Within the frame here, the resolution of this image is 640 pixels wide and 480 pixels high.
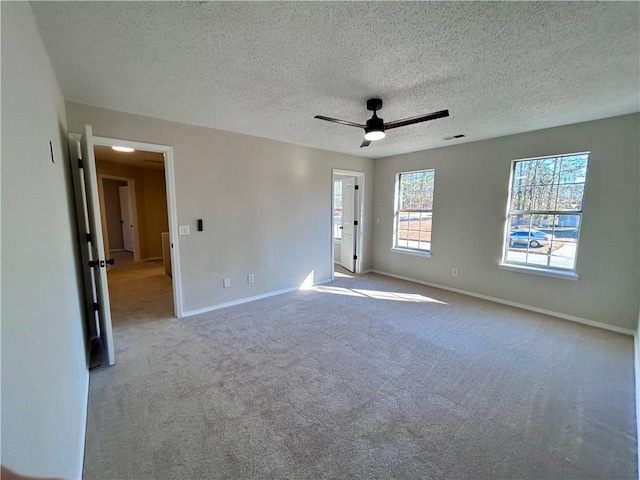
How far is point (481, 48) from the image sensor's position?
1.81 meters

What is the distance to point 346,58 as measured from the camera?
193cm

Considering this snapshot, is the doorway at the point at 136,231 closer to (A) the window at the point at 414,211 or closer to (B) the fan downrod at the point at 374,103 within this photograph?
(B) the fan downrod at the point at 374,103

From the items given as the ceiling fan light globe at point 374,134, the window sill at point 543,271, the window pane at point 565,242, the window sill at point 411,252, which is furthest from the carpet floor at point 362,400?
the ceiling fan light globe at point 374,134

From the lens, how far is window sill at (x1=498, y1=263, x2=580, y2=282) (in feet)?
11.4

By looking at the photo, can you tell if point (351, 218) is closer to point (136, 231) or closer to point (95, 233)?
point (95, 233)

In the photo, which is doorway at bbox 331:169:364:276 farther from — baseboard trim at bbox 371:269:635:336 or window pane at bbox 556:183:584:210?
window pane at bbox 556:183:584:210

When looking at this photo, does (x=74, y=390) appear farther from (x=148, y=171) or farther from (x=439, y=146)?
(x=148, y=171)

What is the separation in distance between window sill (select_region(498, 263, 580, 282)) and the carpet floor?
1.92ft

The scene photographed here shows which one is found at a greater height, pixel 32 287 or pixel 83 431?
pixel 32 287

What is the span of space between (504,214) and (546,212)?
0.48 meters

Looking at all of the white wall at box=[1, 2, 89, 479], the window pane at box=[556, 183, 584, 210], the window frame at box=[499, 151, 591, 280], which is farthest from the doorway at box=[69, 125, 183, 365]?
the window pane at box=[556, 183, 584, 210]

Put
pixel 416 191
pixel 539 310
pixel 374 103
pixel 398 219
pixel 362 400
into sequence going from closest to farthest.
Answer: pixel 362 400, pixel 374 103, pixel 539 310, pixel 416 191, pixel 398 219

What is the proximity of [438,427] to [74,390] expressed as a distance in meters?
2.32

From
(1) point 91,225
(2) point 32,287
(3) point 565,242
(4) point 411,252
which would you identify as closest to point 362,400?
(2) point 32,287
